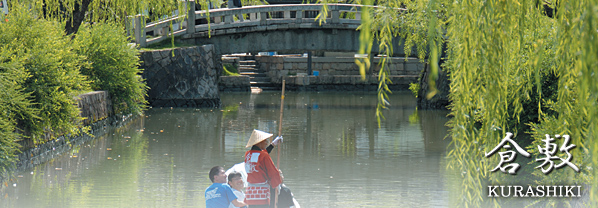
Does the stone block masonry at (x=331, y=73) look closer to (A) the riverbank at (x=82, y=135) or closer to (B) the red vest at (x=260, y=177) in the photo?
(A) the riverbank at (x=82, y=135)

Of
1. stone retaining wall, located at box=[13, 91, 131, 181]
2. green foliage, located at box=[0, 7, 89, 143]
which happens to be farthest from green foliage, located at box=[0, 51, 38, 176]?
stone retaining wall, located at box=[13, 91, 131, 181]

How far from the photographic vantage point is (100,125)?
15406 mm

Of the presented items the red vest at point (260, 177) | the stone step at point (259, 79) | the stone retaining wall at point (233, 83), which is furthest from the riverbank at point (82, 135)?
the stone step at point (259, 79)

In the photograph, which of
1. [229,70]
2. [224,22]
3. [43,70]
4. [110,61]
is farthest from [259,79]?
[43,70]

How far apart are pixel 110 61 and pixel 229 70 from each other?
17.9 metres

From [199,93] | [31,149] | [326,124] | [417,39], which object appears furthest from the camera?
[199,93]

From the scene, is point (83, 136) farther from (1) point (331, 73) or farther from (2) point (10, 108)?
(1) point (331, 73)

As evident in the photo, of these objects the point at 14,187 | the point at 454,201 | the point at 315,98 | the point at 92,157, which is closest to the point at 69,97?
the point at 92,157

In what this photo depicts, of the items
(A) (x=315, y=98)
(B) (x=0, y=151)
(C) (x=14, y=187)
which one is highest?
(B) (x=0, y=151)

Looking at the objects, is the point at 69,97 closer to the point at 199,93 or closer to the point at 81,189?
the point at 81,189

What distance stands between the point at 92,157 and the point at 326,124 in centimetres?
800

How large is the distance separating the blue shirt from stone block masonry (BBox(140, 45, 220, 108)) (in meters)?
15.9

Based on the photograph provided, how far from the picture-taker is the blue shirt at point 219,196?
238 inches

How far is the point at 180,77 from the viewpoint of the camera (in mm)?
21922
